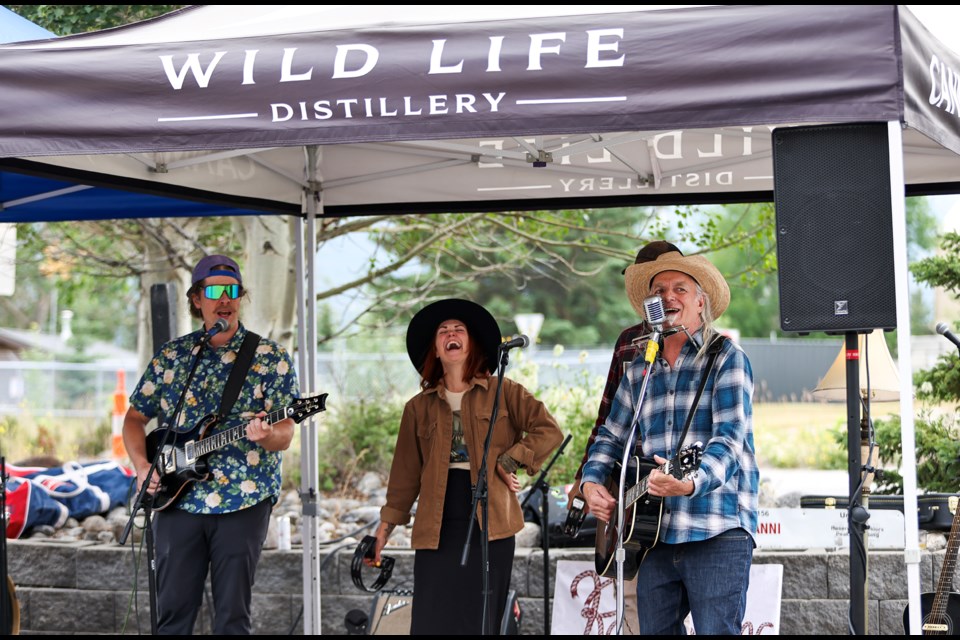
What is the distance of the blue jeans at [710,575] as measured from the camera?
148 inches

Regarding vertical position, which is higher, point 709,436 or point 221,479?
point 709,436

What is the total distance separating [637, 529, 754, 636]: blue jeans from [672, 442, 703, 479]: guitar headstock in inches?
13.4

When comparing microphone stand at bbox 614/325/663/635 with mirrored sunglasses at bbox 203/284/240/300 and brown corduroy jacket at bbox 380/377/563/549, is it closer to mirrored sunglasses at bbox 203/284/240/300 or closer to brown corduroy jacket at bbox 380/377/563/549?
brown corduroy jacket at bbox 380/377/563/549

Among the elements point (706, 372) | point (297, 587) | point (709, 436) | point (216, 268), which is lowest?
point (297, 587)

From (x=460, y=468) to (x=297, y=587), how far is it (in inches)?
99.2

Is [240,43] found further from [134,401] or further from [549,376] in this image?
[549,376]

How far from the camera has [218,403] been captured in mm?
5047

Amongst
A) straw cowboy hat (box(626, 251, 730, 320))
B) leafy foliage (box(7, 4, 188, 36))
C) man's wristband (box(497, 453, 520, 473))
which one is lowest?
man's wristband (box(497, 453, 520, 473))

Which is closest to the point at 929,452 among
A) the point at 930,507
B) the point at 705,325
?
the point at 930,507

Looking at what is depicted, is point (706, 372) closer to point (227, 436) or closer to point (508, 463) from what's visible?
point (508, 463)

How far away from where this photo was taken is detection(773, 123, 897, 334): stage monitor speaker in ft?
11.3

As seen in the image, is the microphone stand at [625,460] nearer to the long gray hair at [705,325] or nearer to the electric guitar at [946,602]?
the long gray hair at [705,325]

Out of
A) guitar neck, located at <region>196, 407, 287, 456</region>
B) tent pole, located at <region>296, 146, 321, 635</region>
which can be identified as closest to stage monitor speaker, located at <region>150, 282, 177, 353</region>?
tent pole, located at <region>296, 146, 321, 635</region>

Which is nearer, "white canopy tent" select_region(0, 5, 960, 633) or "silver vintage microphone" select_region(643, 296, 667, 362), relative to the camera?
"white canopy tent" select_region(0, 5, 960, 633)
